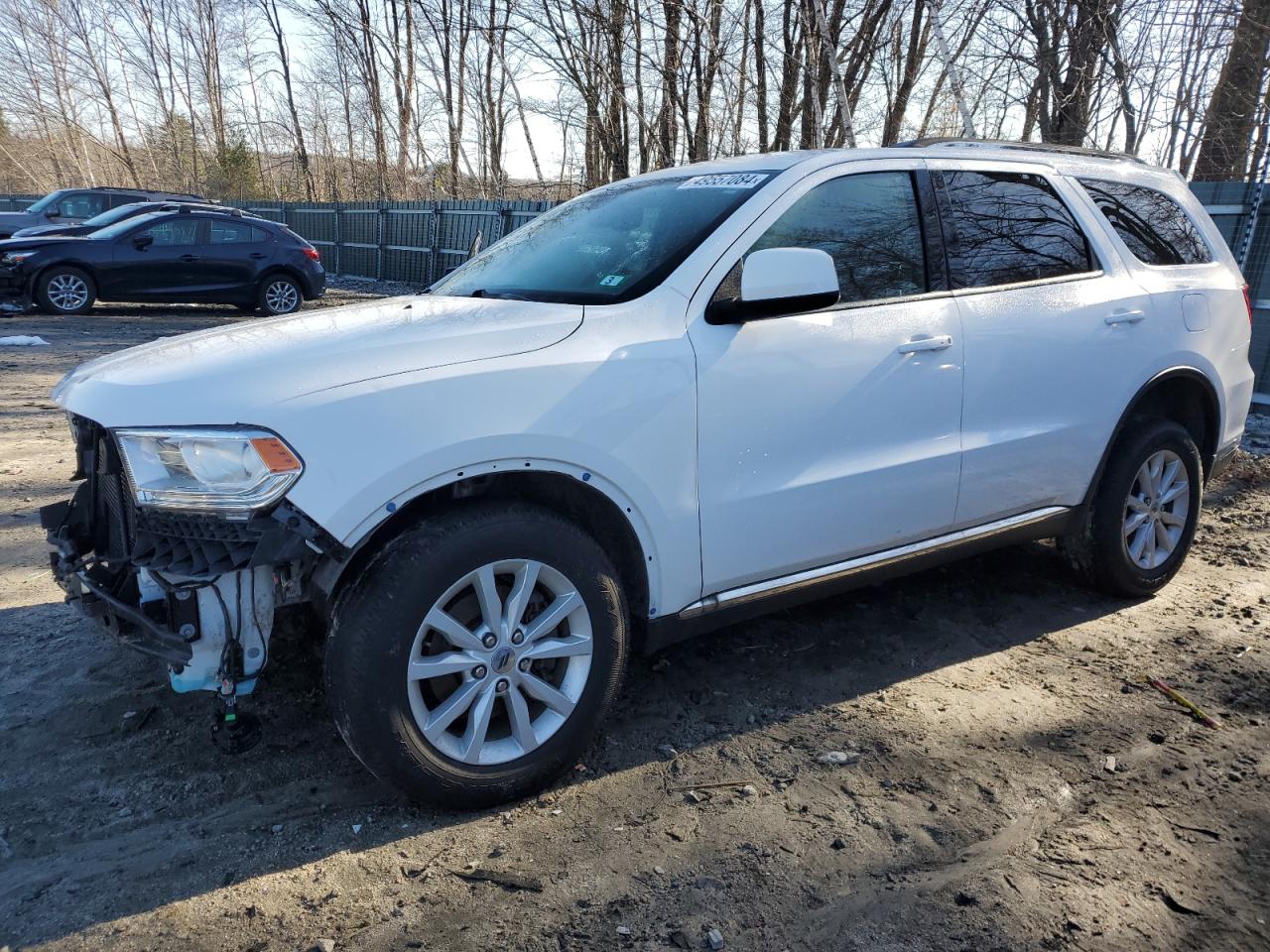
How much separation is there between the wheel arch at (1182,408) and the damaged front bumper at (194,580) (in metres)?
3.25

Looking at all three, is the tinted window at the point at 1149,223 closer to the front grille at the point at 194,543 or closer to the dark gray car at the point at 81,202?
the front grille at the point at 194,543

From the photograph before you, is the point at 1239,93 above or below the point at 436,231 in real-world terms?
above

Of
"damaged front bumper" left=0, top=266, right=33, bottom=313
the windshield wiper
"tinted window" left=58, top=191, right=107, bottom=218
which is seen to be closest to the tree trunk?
the windshield wiper

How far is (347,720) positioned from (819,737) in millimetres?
1533

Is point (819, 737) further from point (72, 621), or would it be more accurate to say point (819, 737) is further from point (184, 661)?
point (72, 621)

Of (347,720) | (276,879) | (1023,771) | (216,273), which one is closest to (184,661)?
(347,720)

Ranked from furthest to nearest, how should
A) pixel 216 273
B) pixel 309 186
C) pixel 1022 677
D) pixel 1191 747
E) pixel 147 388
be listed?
pixel 309 186, pixel 216 273, pixel 1022 677, pixel 1191 747, pixel 147 388

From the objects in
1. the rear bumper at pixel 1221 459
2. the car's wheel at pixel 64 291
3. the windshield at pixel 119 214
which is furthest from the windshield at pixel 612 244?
the windshield at pixel 119 214

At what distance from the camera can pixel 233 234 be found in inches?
547

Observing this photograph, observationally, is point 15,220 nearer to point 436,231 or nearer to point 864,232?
point 436,231

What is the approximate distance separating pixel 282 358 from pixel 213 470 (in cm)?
39

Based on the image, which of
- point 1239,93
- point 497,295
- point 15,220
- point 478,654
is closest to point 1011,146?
point 497,295

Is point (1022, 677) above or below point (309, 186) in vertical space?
below

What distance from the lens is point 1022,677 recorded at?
3514 mm
